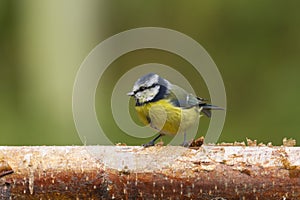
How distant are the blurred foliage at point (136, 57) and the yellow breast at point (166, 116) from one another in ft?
6.86

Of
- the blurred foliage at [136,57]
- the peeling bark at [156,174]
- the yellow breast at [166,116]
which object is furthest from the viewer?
the blurred foliage at [136,57]

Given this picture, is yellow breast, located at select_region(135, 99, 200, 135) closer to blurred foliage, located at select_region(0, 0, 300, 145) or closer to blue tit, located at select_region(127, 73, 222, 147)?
blue tit, located at select_region(127, 73, 222, 147)

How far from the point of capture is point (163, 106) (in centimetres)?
198

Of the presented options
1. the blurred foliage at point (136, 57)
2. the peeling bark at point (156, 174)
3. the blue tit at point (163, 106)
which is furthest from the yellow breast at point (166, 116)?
the blurred foliage at point (136, 57)

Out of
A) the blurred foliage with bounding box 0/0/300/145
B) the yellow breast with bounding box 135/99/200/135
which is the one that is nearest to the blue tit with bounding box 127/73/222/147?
the yellow breast with bounding box 135/99/200/135

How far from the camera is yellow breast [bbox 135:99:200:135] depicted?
1.96 metres

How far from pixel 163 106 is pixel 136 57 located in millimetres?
3025

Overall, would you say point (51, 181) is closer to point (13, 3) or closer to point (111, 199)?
point (111, 199)

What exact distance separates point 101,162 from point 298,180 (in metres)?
0.46

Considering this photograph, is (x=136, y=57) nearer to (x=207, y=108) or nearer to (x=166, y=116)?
(x=207, y=108)

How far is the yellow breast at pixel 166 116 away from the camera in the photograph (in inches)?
77.2

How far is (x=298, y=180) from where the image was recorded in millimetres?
1620

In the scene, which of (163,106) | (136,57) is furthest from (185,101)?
(136,57)

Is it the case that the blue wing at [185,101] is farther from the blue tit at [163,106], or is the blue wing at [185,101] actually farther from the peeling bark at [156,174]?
the peeling bark at [156,174]
